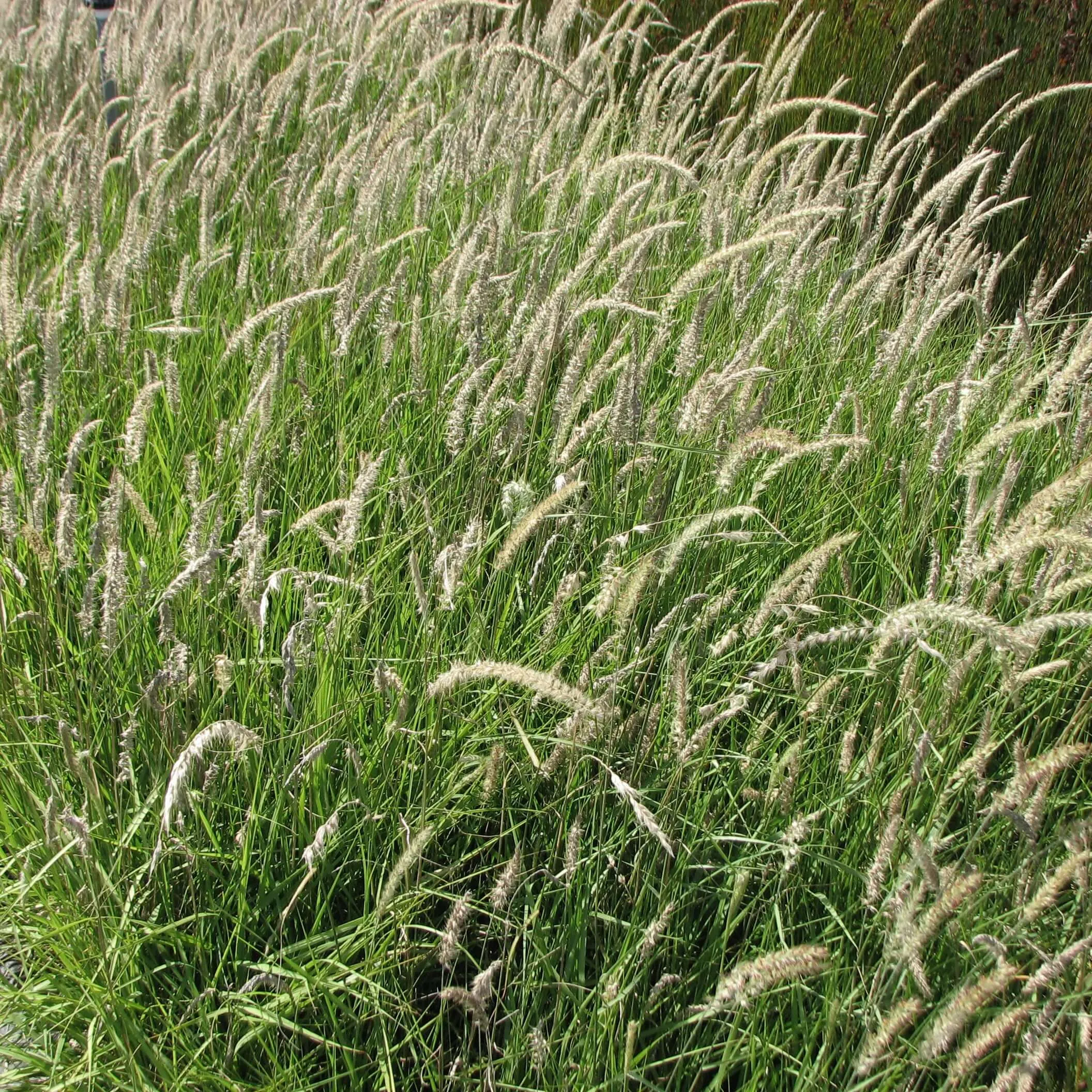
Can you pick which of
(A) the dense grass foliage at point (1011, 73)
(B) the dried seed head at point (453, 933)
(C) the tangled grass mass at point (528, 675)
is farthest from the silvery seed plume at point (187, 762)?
(A) the dense grass foliage at point (1011, 73)

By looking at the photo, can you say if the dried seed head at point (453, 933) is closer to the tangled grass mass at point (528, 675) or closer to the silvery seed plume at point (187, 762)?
the tangled grass mass at point (528, 675)

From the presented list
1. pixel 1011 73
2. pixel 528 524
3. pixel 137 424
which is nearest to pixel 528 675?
Result: pixel 528 524

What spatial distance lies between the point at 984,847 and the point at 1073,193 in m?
3.25

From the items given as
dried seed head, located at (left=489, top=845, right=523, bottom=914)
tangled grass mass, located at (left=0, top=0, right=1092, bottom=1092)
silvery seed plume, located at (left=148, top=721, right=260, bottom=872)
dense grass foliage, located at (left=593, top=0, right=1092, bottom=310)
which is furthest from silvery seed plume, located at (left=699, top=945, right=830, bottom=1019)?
dense grass foliage, located at (left=593, top=0, right=1092, bottom=310)

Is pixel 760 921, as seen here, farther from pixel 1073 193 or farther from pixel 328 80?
pixel 328 80

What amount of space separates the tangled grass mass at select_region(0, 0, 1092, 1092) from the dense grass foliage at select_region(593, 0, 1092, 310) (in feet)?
5.07

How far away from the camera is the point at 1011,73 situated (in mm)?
4223

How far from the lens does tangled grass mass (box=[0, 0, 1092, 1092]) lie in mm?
1286

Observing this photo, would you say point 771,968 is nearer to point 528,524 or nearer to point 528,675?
point 528,675

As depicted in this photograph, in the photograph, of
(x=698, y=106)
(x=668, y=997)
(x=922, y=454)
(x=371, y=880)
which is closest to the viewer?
(x=668, y=997)

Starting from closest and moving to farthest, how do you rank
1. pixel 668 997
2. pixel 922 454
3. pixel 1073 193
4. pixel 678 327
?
pixel 668 997, pixel 922 454, pixel 678 327, pixel 1073 193

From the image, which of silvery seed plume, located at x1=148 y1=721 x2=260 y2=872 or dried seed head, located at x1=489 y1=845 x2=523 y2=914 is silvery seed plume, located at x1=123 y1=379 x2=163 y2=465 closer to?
silvery seed plume, located at x1=148 y1=721 x2=260 y2=872

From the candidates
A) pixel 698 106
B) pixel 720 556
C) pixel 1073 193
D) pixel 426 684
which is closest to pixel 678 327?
pixel 720 556

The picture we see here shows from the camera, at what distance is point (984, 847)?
1608mm
